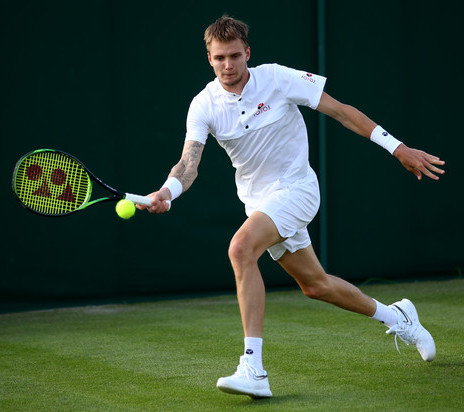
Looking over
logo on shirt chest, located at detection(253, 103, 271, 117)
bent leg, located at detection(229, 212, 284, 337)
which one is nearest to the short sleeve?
logo on shirt chest, located at detection(253, 103, 271, 117)

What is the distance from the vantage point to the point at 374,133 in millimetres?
4004

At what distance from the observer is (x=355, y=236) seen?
7715mm

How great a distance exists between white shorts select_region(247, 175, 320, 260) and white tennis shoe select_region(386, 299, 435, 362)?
62cm

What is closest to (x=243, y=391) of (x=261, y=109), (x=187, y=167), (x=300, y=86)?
(x=187, y=167)

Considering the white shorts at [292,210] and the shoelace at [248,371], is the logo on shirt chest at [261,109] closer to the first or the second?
the white shorts at [292,210]

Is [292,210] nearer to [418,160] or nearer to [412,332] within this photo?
[418,160]

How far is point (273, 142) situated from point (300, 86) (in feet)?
0.93

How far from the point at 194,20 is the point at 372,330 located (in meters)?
3.00

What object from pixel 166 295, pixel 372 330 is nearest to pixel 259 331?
pixel 372 330

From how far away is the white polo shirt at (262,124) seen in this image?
4113 mm

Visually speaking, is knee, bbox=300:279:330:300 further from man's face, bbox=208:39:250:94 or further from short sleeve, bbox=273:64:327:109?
man's face, bbox=208:39:250:94

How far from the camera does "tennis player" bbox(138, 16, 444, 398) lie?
13.1ft

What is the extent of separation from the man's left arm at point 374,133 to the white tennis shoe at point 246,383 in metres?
1.06

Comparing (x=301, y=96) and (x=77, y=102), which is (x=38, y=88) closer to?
(x=77, y=102)
